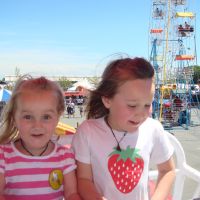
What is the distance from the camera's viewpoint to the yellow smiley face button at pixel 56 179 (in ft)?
5.31

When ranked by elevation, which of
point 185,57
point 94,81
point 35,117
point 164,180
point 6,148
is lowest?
point 164,180

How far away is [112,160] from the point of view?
1.70m

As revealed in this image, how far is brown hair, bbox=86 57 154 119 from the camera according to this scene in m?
1.67

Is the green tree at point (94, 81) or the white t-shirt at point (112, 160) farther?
the green tree at point (94, 81)

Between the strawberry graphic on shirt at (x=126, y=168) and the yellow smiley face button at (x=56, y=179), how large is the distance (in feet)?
0.80

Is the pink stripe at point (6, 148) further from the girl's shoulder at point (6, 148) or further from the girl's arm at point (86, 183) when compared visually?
the girl's arm at point (86, 183)

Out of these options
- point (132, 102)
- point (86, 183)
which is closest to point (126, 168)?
point (86, 183)

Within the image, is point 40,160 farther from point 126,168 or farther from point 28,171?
point 126,168

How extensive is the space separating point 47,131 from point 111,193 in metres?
0.44

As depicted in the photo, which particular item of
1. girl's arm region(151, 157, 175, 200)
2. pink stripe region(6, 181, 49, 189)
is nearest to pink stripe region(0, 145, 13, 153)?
pink stripe region(6, 181, 49, 189)

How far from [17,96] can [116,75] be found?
0.49m

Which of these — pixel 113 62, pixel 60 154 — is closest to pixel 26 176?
pixel 60 154

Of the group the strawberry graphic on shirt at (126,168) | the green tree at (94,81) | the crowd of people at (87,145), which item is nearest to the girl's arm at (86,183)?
the crowd of people at (87,145)

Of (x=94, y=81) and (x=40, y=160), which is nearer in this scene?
(x=40, y=160)
